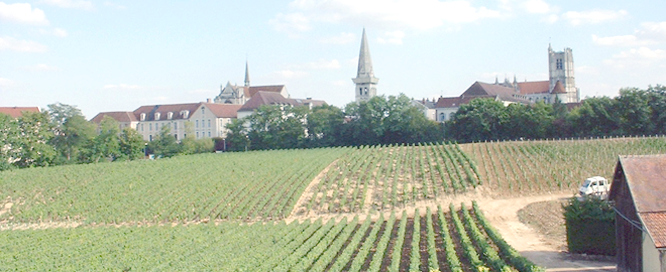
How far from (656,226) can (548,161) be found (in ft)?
81.2

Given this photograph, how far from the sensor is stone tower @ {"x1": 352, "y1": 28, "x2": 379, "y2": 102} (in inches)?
3649

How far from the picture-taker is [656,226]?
15.1 m

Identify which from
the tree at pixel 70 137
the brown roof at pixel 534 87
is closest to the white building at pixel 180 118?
the tree at pixel 70 137

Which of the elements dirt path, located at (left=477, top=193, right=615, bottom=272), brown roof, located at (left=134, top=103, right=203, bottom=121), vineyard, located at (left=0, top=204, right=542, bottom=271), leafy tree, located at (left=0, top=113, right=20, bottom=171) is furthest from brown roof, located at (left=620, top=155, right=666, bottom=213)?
brown roof, located at (left=134, top=103, right=203, bottom=121)

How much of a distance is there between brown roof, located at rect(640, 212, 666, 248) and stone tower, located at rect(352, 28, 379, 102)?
77551mm

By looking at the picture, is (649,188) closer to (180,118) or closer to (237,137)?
(237,137)

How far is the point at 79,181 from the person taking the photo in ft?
127

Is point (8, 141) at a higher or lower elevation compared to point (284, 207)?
higher

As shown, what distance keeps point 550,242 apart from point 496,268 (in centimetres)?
765

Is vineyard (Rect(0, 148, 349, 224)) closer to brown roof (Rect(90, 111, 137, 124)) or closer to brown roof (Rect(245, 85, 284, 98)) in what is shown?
brown roof (Rect(90, 111, 137, 124))

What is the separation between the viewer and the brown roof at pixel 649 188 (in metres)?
15.1

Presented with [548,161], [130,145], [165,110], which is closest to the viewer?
[548,161]

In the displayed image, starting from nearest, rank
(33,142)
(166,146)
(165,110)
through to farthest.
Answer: (33,142), (166,146), (165,110)

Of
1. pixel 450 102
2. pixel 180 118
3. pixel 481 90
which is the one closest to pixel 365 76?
pixel 450 102
